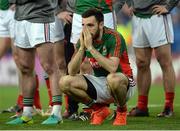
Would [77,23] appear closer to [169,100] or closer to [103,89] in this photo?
[103,89]

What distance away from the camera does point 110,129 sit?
30.8ft

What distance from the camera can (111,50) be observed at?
9.96m

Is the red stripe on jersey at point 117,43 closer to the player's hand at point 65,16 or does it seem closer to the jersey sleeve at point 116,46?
the jersey sleeve at point 116,46

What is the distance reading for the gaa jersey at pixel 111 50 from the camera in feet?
32.7

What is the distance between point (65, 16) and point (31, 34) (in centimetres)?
124

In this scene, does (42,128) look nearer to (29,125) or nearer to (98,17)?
(29,125)

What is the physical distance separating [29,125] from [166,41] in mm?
2676

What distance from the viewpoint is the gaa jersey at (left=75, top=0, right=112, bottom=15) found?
1126cm

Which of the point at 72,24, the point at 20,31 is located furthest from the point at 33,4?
the point at 72,24

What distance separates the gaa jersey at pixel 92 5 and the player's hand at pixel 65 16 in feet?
0.63

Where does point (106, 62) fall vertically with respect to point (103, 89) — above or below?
above

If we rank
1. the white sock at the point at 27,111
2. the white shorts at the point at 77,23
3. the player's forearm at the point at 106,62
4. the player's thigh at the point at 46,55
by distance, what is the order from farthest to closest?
the white shorts at the point at 77,23
the white sock at the point at 27,111
the player's thigh at the point at 46,55
the player's forearm at the point at 106,62

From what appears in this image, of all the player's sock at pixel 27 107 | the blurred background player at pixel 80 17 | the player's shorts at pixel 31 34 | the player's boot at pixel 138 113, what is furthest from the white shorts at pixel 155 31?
the player's sock at pixel 27 107

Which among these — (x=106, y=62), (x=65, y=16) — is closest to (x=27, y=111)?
(x=106, y=62)
